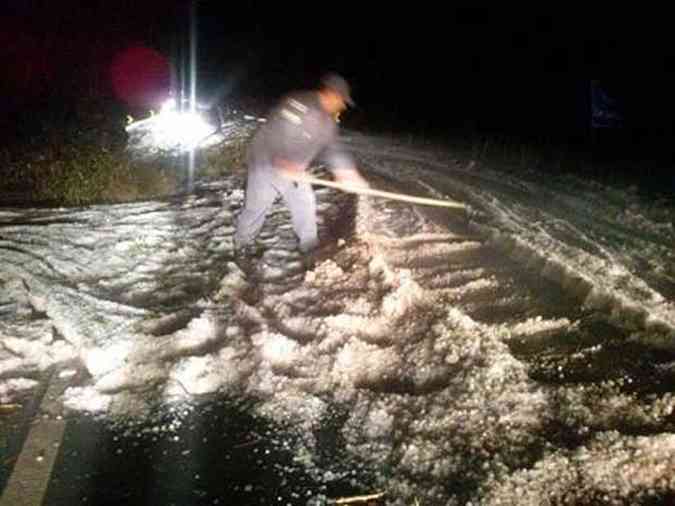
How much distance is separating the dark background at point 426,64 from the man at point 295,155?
6.25 meters

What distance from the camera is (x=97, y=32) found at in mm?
11109

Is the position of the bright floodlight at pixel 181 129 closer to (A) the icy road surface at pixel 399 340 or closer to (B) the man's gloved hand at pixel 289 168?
(A) the icy road surface at pixel 399 340

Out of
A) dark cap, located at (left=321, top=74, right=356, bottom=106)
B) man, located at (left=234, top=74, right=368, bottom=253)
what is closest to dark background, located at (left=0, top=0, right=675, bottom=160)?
man, located at (left=234, top=74, right=368, bottom=253)

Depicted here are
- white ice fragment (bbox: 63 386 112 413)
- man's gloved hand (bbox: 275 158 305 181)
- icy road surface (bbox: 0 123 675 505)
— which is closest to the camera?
icy road surface (bbox: 0 123 675 505)

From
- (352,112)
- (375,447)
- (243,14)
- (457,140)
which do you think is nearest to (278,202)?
(375,447)

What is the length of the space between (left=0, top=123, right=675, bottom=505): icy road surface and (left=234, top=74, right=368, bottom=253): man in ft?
1.23

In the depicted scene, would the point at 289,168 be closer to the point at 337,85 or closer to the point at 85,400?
the point at 337,85

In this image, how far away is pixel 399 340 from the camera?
420 cm

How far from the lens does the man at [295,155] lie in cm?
536

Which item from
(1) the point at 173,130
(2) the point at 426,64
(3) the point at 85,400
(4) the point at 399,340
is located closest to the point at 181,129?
(1) the point at 173,130

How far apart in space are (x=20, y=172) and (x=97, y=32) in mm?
3125

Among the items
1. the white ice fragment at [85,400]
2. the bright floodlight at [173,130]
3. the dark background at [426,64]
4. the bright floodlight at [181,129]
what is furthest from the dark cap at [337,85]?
the bright floodlight at [181,129]

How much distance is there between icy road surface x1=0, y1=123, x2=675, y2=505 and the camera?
10.00ft

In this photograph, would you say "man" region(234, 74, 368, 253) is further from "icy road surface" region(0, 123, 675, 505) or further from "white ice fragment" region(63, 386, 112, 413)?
"white ice fragment" region(63, 386, 112, 413)
